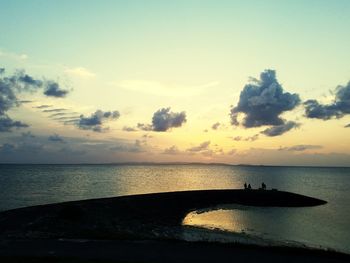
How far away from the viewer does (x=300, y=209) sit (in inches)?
2960

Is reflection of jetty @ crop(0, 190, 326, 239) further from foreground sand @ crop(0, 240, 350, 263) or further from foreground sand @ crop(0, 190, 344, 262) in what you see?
foreground sand @ crop(0, 240, 350, 263)

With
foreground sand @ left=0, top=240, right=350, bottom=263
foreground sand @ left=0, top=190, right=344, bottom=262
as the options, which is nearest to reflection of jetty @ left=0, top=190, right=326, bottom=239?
foreground sand @ left=0, top=190, right=344, bottom=262

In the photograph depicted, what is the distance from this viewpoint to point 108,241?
30531 mm

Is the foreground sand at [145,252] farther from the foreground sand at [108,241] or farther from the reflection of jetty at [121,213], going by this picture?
the reflection of jetty at [121,213]

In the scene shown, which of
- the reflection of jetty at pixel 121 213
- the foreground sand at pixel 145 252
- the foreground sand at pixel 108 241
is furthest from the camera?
the reflection of jetty at pixel 121 213

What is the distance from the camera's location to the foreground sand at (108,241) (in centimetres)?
2584

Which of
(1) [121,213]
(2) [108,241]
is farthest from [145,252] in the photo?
(1) [121,213]

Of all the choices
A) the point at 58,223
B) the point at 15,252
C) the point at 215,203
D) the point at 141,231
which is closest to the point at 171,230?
the point at 141,231

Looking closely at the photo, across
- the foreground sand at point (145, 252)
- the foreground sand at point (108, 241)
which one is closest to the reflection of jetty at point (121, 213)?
the foreground sand at point (108, 241)

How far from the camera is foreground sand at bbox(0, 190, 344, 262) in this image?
2584cm

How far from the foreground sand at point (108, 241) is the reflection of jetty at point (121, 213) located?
0.08m

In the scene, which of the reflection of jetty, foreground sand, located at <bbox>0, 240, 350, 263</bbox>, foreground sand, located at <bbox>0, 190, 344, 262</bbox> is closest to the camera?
foreground sand, located at <bbox>0, 240, 350, 263</bbox>

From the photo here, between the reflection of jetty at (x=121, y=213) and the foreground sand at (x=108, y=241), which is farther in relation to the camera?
the reflection of jetty at (x=121, y=213)

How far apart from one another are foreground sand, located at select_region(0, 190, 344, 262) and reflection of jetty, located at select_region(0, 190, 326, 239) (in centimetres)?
8
